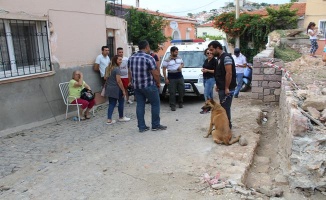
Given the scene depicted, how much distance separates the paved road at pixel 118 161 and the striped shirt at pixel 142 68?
1046mm

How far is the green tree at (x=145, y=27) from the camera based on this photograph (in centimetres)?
1661

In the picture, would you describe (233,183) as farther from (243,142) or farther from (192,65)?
(192,65)

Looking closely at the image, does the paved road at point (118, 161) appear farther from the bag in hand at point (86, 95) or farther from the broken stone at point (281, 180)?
the bag in hand at point (86, 95)

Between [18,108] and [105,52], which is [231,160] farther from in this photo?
[105,52]

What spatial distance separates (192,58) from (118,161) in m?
5.71

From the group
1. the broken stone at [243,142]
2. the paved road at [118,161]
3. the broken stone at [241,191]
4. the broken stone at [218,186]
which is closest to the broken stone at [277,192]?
the broken stone at [241,191]

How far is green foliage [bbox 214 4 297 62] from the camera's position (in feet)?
73.0

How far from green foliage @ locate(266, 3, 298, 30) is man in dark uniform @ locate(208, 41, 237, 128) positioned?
18991 mm

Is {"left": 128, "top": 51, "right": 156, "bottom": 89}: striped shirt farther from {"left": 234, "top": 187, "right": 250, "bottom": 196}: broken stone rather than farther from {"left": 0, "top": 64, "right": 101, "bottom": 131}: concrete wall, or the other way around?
{"left": 234, "top": 187, "right": 250, "bottom": 196}: broken stone

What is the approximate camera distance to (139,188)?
3.81m

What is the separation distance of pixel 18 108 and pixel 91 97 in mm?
1728

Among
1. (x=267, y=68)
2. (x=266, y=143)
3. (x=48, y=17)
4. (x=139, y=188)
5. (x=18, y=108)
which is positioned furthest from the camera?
(x=267, y=68)

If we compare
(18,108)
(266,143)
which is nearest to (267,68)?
(266,143)

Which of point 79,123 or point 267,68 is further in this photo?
point 267,68
